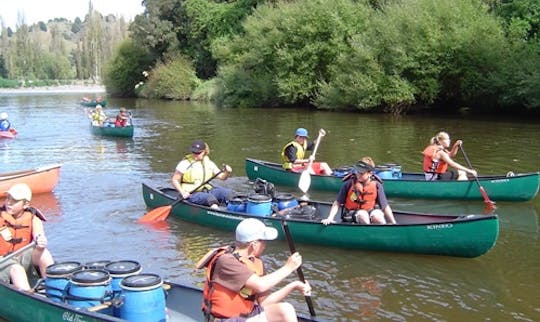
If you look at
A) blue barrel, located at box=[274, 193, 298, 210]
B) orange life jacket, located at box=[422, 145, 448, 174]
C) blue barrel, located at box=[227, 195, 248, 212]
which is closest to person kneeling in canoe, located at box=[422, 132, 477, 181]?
orange life jacket, located at box=[422, 145, 448, 174]

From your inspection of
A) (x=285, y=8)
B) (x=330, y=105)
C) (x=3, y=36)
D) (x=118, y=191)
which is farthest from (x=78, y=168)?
(x=3, y=36)

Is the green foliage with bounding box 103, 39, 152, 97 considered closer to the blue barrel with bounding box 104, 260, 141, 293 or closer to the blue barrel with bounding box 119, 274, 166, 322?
the blue barrel with bounding box 104, 260, 141, 293

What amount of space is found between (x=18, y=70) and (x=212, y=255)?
11904cm

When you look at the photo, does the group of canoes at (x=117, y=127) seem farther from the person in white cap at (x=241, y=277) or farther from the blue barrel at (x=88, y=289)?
the person in white cap at (x=241, y=277)

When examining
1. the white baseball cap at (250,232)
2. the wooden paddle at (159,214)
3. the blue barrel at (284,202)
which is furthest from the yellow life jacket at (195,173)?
the white baseball cap at (250,232)

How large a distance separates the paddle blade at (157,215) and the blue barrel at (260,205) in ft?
6.33

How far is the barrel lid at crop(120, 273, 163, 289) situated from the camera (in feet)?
21.5

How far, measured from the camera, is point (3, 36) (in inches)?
4958

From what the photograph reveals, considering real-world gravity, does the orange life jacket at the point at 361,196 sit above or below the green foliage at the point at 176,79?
Result: below

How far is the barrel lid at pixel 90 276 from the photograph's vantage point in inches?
261

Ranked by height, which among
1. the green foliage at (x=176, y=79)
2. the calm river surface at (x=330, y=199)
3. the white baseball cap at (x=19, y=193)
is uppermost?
the green foliage at (x=176, y=79)

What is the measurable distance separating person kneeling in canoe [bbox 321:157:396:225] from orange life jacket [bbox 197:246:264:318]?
455cm

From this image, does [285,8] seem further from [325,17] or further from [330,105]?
[330,105]

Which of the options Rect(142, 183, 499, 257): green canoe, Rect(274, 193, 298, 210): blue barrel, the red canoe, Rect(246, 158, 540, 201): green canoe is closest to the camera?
Rect(142, 183, 499, 257): green canoe
